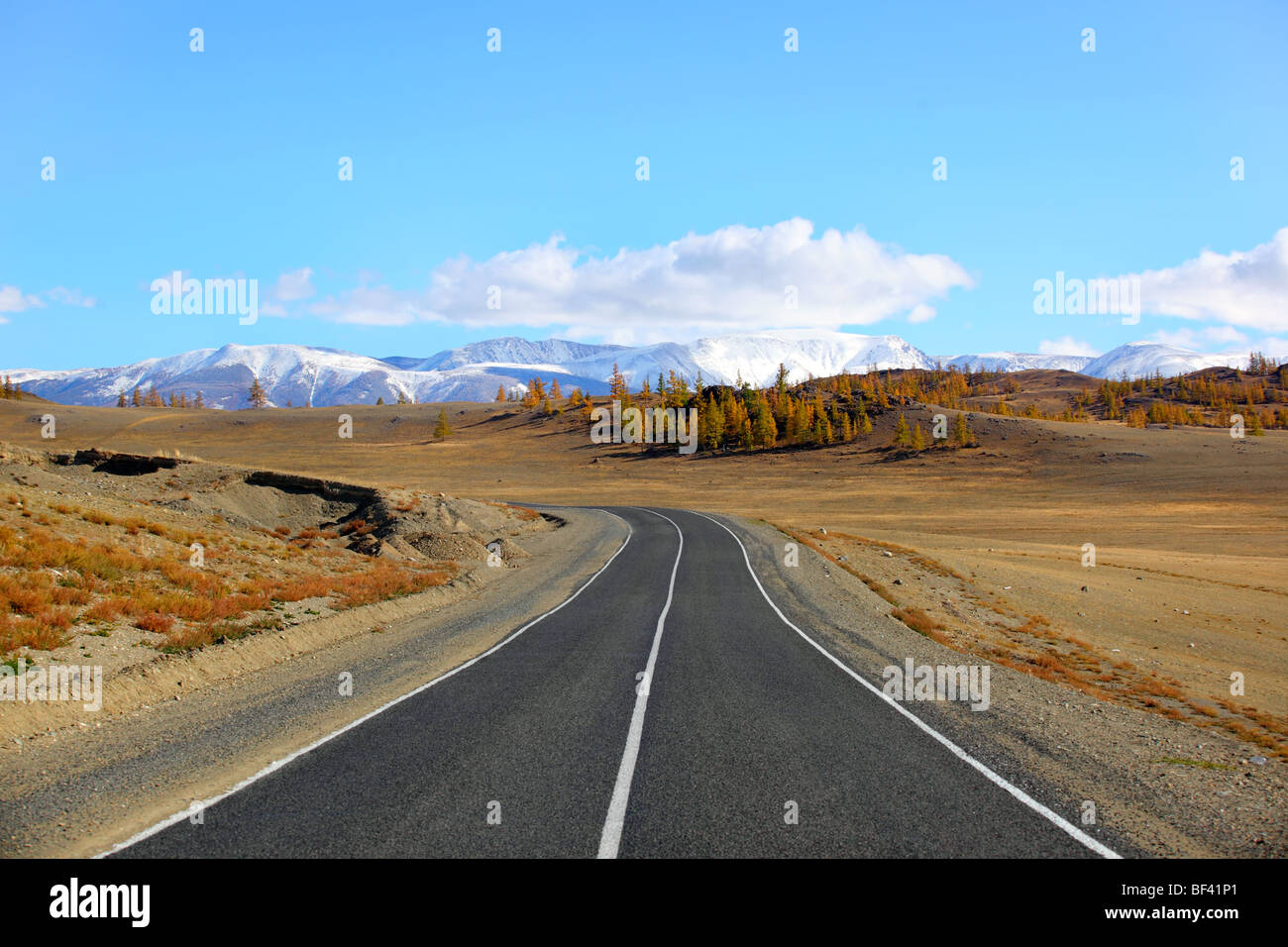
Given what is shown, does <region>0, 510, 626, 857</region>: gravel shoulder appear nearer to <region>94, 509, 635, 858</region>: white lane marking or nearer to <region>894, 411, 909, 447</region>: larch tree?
<region>94, 509, 635, 858</region>: white lane marking

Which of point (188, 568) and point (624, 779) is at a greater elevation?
point (188, 568)

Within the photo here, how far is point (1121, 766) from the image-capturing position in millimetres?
8469

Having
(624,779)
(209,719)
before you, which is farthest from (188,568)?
(624,779)

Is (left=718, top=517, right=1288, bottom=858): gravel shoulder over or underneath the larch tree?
underneath

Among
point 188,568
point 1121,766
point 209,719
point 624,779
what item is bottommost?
point 1121,766

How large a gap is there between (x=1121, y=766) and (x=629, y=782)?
231 inches

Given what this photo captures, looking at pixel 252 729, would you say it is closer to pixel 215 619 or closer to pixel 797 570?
pixel 215 619

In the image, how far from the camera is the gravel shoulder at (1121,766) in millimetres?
6668

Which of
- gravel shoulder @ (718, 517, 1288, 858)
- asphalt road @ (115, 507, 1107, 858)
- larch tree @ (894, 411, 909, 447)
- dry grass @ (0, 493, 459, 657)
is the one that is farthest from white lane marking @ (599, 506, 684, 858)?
larch tree @ (894, 411, 909, 447)

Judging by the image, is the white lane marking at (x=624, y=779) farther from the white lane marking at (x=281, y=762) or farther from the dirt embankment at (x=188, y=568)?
the dirt embankment at (x=188, y=568)

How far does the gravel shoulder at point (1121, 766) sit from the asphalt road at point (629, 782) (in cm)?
54

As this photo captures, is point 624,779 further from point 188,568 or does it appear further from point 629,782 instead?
point 188,568

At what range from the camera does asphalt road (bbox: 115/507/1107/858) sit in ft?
20.1

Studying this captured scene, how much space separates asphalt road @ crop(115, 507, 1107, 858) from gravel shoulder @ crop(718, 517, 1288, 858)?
0.54m
